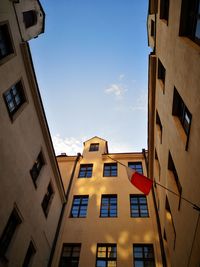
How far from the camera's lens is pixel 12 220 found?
10.1 m

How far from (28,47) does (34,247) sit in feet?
36.0

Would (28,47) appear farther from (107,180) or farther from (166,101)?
(107,180)

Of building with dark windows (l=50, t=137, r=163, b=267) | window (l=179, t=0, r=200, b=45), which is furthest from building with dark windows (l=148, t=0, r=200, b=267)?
building with dark windows (l=50, t=137, r=163, b=267)

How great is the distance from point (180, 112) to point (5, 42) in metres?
8.84

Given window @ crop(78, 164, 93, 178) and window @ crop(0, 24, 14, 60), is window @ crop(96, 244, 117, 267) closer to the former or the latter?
window @ crop(78, 164, 93, 178)

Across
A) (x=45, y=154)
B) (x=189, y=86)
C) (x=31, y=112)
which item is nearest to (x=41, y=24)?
(x=31, y=112)

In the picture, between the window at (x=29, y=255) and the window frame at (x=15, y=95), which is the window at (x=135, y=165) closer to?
the window at (x=29, y=255)

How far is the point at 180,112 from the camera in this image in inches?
350

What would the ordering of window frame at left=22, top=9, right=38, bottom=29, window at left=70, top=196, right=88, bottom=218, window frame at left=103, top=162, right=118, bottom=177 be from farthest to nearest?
window frame at left=103, top=162, right=118, bottom=177, window at left=70, top=196, right=88, bottom=218, window frame at left=22, top=9, right=38, bottom=29

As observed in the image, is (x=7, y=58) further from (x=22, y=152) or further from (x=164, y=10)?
(x=164, y=10)

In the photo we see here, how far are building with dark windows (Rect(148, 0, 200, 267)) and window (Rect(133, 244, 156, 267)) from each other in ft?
2.76

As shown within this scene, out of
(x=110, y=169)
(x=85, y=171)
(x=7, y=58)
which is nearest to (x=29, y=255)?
(x=85, y=171)

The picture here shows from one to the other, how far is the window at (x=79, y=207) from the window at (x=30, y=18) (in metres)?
13.1

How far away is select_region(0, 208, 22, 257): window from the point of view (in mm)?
9102
